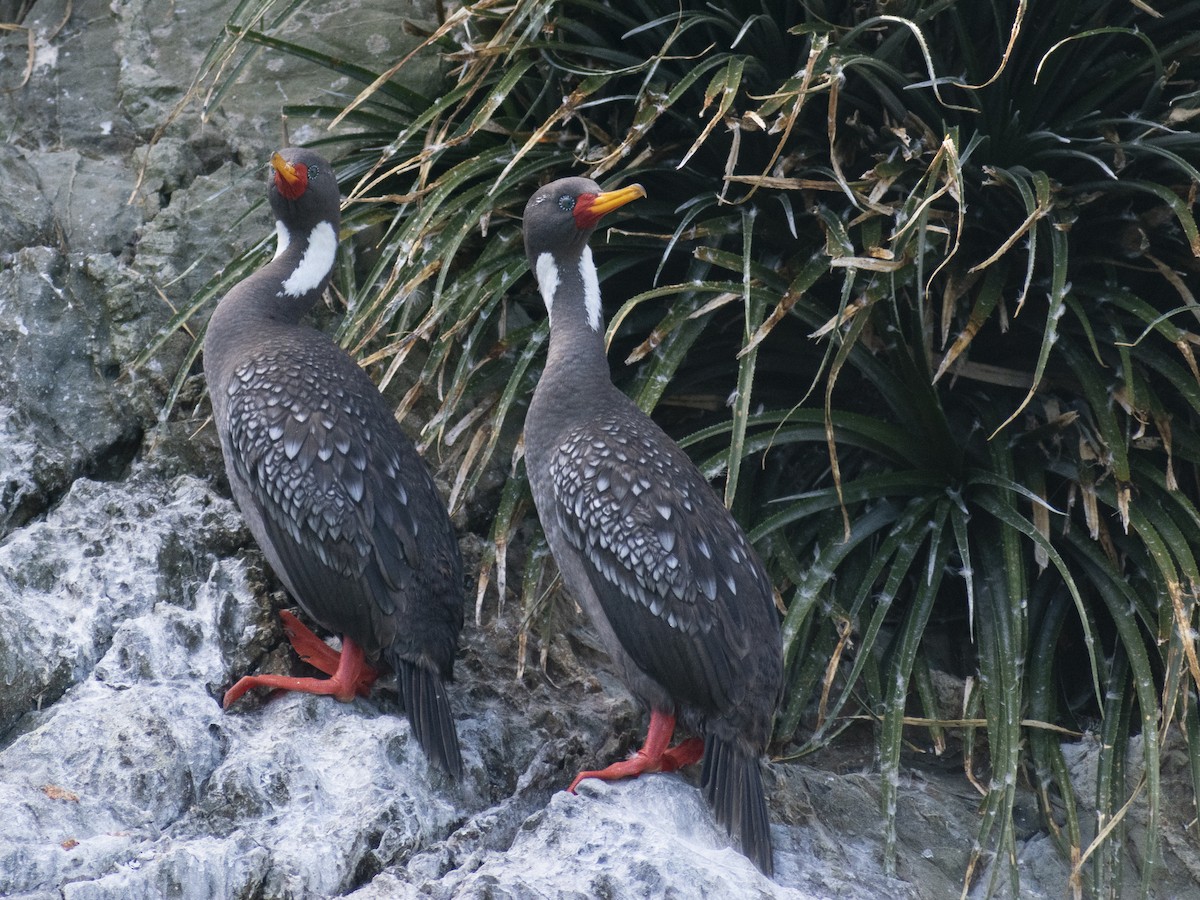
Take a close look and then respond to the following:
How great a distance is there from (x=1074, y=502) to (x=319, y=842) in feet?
8.24

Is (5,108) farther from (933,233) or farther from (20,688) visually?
(933,233)

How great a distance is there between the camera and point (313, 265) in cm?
432

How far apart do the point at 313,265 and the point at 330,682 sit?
136 cm

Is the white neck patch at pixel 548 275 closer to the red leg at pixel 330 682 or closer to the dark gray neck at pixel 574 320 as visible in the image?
the dark gray neck at pixel 574 320

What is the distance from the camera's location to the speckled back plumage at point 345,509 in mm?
3748

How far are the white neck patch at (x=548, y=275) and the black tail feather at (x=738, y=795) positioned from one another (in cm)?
139

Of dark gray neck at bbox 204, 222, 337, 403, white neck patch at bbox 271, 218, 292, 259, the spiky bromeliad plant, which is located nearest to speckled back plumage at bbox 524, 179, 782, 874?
the spiky bromeliad plant

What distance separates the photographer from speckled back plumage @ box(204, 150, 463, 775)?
3.75m

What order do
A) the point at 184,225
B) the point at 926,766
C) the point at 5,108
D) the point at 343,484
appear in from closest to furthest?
the point at 343,484, the point at 926,766, the point at 184,225, the point at 5,108

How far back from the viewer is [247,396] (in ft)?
12.8

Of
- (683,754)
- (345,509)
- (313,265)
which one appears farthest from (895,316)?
(313,265)

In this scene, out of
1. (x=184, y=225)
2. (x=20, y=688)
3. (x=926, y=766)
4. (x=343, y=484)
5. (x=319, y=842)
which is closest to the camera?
(x=319, y=842)

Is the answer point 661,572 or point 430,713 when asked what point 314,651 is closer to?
point 430,713

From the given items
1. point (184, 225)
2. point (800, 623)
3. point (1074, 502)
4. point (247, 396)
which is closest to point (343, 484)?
point (247, 396)
